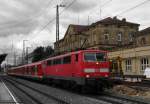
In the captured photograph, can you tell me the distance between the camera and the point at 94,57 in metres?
25.8

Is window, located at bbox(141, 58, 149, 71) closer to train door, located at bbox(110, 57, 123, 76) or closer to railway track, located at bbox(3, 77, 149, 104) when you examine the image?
train door, located at bbox(110, 57, 123, 76)

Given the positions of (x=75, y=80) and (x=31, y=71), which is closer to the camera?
(x=75, y=80)

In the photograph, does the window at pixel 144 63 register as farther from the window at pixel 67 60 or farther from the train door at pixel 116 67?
the window at pixel 67 60

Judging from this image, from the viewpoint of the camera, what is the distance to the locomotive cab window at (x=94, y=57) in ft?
83.1

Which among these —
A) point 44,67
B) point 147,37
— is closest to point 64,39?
point 147,37

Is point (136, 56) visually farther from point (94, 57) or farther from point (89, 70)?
point (89, 70)

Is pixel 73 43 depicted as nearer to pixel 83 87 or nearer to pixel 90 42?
pixel 90 42

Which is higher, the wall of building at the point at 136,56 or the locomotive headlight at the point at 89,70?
A: the wall of building at the point at 136,56

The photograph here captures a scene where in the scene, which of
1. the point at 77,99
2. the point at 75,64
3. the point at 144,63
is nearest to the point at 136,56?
the point at 144,63

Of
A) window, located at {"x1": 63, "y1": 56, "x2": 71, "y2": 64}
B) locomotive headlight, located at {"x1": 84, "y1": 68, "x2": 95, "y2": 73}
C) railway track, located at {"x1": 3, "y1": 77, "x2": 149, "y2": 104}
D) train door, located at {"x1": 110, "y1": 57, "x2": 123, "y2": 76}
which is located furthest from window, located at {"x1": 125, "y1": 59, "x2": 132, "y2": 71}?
locomotive headlight, located at {"x1": 84, "y1": 68, "x2": 95, "y2": 73}

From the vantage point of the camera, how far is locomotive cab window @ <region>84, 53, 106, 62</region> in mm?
25344

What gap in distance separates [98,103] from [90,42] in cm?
6202

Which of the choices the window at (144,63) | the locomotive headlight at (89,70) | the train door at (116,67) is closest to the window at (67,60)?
the locomotive headlight at (89,70)

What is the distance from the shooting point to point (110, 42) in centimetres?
7862
